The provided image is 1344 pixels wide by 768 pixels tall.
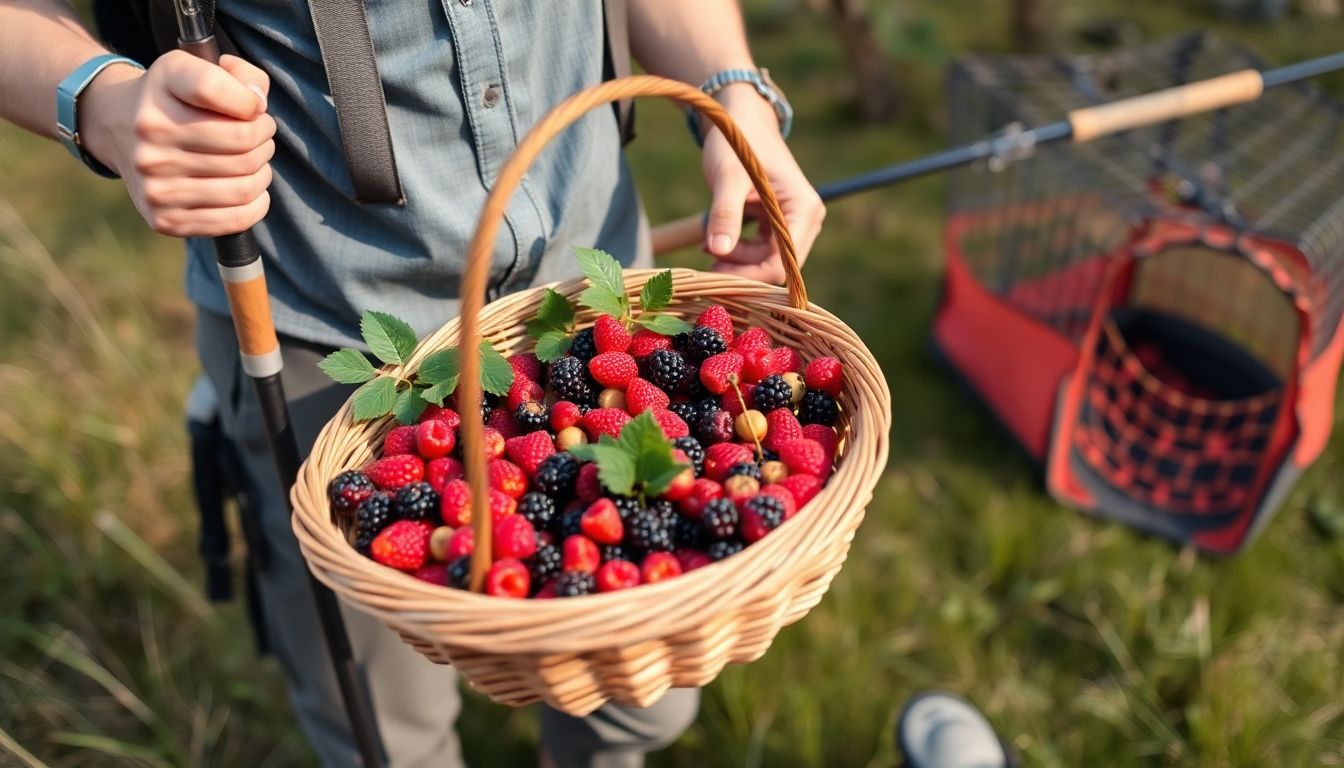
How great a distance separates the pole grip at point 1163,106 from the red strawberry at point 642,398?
1260 millimetres

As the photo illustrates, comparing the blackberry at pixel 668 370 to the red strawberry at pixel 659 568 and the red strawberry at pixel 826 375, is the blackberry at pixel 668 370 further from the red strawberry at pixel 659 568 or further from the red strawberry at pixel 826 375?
the red strawberry at pixel 659 568

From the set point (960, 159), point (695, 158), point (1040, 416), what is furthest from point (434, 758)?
point (695, 158)

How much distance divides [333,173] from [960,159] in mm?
1231

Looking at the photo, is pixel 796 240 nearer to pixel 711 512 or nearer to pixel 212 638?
pixel 711 512

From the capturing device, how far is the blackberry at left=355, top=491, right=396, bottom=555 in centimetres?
103

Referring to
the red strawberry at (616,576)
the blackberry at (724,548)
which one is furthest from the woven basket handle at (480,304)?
the blackberry at (724,548)

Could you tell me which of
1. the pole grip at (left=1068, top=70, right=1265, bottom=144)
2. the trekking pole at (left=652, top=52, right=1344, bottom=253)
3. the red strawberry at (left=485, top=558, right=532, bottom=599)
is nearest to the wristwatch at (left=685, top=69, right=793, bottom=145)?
the trekking pole at (left=652, top=52, right=1344, bottom=253)

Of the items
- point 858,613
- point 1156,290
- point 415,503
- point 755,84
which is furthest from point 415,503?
point 1156,290

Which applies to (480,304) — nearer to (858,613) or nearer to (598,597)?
(598,597)

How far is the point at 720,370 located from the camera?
3.80 feet

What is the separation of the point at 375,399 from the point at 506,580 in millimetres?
303

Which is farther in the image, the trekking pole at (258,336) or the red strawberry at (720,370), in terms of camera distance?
the red strawberry at (720,370)

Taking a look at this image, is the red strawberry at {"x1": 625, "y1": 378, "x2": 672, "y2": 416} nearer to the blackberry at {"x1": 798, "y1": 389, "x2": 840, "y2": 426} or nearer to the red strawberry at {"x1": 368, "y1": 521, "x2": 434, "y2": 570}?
Answer: the blackberry at {"x1": 798, "y1": 389, "x2": 840, "y2": 426}

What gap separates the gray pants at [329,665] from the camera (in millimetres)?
1359
